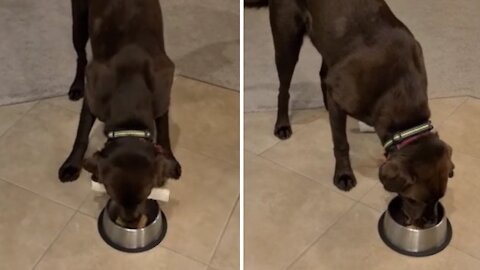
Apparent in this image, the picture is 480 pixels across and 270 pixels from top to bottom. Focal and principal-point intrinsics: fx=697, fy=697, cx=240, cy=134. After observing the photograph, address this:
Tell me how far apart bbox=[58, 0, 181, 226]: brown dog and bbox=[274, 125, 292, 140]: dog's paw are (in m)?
0.45

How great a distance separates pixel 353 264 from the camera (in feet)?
6.95

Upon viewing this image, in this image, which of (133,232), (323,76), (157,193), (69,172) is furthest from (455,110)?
(69,172)

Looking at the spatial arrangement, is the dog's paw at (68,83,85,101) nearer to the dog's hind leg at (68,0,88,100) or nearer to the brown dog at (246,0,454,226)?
the dog's hind leg at (68,0,88,100)

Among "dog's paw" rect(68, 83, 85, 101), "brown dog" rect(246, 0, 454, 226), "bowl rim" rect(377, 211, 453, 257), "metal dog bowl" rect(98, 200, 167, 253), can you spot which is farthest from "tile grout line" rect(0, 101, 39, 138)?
"bowl rim" rect(377, 211, 453, 257)

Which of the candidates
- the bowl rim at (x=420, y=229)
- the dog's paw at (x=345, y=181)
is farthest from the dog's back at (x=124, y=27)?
the bowl rim at (x=420, y=229)

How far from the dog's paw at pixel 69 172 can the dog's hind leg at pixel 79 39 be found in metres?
0.40

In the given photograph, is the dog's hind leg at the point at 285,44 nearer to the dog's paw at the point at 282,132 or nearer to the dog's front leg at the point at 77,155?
the dog's paw at the point at 282,132

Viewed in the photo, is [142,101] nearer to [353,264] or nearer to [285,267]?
[285,267]

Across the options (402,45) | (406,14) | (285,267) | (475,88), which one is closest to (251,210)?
(285,267)

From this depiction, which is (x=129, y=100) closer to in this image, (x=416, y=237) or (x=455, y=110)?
(x=416, y=237)

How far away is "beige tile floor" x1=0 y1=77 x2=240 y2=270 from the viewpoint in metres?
2.10

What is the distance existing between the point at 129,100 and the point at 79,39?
25.6 inches

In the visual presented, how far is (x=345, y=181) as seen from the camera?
2348mm

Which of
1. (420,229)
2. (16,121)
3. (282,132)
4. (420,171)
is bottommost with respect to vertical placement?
(16,121)
